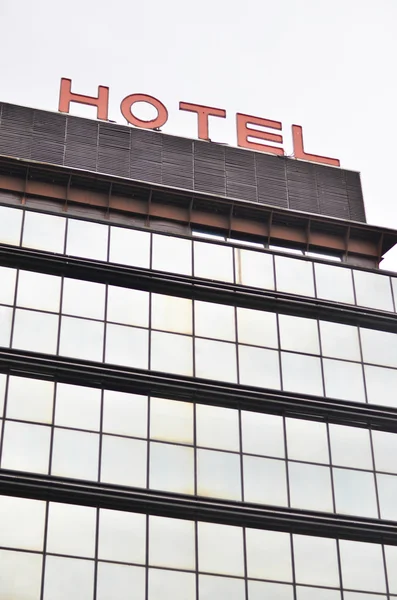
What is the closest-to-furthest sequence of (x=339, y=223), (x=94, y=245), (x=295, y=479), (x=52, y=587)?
(x=52, y=587) → (x=295, y=479) → (x=94, y=245) → (x=339, y=223)

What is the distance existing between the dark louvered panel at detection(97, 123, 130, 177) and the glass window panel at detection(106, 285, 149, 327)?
772cm

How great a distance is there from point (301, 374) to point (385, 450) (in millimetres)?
4652

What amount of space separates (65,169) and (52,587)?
20013mm

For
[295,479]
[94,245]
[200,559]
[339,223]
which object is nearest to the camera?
[200,559]

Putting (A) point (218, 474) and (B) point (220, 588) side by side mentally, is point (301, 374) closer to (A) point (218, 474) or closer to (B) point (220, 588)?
(A) point (218, 474)

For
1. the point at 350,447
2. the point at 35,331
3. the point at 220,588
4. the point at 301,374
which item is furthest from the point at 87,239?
the point at 220,588

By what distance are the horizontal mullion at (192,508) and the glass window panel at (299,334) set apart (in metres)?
7.67

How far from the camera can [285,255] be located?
52.4 m

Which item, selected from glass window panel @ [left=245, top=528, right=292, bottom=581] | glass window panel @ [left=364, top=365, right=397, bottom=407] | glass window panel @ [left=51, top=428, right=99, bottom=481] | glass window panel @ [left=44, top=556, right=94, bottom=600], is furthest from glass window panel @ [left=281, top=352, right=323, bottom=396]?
glass window panel @ [left=44, top=556, right=94, bottom=600]

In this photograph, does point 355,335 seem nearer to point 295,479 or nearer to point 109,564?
point 295,479

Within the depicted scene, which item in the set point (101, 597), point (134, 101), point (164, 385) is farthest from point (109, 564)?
point (134, 101)

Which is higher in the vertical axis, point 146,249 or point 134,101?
point 134,101

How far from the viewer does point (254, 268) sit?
51719 mm

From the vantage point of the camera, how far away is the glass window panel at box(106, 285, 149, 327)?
47.9 m
